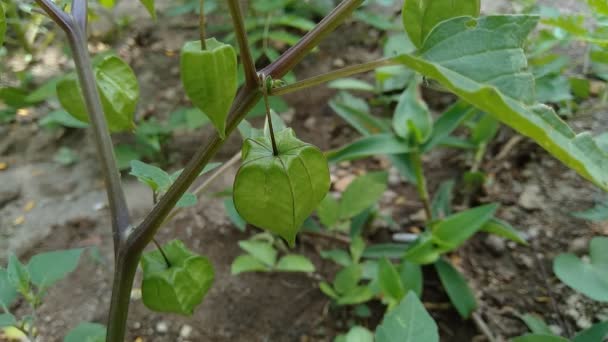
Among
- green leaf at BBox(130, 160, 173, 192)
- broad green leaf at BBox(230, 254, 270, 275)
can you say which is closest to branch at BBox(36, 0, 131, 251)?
green leaf at BBox(130, 160, 173, 192)

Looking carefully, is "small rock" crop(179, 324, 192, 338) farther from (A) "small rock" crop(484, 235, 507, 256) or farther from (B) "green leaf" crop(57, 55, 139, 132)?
(A) "small rock" crop(484, 235, 507, 256)

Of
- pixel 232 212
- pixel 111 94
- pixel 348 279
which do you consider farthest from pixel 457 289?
pixel 111 94

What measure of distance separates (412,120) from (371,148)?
4.5 inches

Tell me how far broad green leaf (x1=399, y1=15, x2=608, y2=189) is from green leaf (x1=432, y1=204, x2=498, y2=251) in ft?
1.93

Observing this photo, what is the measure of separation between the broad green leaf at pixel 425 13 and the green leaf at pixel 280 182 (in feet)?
0.50

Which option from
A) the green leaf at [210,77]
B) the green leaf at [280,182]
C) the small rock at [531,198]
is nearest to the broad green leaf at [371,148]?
the small rock at [531,198]

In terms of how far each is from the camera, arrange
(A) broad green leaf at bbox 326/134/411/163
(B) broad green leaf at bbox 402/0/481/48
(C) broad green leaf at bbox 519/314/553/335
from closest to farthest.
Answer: (B) broad green leaf at bbox 402/0/481/48, (C) broad green leaf at bbox 519/314/553/335, (A) broad green leaf at bbox 326/134/411/163

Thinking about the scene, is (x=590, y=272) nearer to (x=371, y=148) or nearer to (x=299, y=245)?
(x=371, y=148)

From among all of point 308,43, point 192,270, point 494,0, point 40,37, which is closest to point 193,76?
point 308,43

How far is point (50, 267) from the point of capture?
711mm

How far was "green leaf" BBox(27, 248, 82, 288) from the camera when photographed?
27.6 inches

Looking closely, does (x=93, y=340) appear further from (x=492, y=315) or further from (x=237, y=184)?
(x=492, y=315)

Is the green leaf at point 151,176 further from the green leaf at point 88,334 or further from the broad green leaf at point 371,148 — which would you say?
the broad green leaf at point 371,148

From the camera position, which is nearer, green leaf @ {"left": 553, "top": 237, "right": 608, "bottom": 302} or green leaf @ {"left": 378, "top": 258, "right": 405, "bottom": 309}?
green leaf @ {"left": 553, "top": 237, "right": 608, "bottom": 302}
